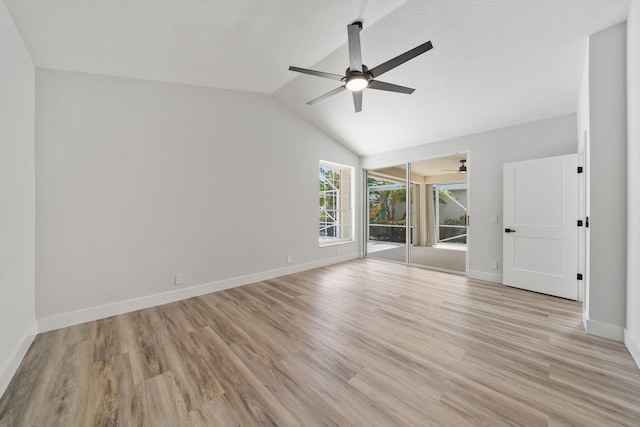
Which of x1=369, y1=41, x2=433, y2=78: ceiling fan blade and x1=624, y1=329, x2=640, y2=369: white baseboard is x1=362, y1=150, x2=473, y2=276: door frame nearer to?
x1=624, y1=329, x2=640, y2=369: white baseboard

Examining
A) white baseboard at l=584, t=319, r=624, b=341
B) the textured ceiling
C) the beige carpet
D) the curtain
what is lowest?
the beige carpet

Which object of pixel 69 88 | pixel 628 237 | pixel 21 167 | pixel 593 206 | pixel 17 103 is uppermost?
pixel 69 88

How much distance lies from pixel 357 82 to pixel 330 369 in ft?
8.36

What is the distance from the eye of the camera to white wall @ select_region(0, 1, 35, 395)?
1729 mm

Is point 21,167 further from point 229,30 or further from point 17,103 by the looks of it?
point 229,30

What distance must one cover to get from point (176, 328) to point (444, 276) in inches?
163

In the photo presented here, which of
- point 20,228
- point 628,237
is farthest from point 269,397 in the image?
point 628,237

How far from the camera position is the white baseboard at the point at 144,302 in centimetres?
253

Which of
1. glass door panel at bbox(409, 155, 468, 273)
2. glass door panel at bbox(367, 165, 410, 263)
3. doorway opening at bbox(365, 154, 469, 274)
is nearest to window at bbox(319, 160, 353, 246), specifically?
doorway opening at bbox(365, 154, 469, 274)

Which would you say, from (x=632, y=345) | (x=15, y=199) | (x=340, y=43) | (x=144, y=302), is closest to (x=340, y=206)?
(x=340, y=43)

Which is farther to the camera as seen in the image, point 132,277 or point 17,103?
point 132,277

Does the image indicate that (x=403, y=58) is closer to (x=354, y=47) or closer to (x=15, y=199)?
(x=354, y=47)

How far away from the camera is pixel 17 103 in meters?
2.01

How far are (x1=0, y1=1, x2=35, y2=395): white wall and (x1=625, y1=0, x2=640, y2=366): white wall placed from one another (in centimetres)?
468
